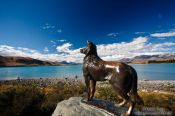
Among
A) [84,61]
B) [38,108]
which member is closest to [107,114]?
[84,61]

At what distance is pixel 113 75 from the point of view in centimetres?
618

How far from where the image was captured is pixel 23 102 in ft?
34.2

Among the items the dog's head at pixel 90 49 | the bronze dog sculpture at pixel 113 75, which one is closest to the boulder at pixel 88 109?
the bronze dog sculpture at pixel 113 75

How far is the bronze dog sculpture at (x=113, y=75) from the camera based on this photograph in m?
5.96

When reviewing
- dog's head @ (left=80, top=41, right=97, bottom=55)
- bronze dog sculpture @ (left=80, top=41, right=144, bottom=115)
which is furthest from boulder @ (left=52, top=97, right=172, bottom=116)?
dog's head @ (left=80, top=41, right=97, bottom=55)

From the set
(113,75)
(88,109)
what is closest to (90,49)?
(113,75)

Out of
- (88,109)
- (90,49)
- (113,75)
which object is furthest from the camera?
(90,49)

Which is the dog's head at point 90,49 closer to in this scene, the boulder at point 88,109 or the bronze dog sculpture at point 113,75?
the bronze dog sculpture at point 113,75

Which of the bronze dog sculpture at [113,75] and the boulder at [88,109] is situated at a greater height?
the bronze dog sculpture at [113,75]

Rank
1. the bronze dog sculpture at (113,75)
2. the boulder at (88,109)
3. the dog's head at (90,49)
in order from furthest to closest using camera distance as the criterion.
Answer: the dog's head at (90,49)
the boulder at (88,109)
the bronze dog sculpture at (113,75)

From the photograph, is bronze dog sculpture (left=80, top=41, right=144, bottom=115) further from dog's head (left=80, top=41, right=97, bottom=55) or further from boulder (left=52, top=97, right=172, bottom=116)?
boulder (left=52, top=97, right=172, bottom=116)

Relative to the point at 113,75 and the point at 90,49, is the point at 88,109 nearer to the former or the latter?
the point at 113,75

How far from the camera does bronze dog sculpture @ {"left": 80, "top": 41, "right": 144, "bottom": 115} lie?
5957mm

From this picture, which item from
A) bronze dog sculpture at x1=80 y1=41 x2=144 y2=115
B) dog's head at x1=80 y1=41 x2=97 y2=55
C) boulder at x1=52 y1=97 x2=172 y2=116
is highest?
dog's head at x1=80 y1=41 x2=97 y2=55
